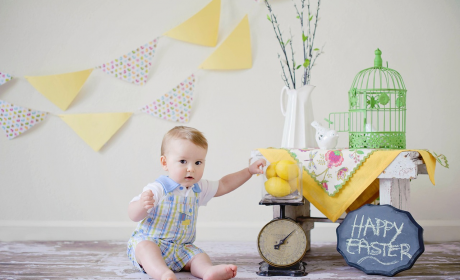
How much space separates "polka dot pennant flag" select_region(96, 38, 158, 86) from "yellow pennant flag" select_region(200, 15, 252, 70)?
317 mm

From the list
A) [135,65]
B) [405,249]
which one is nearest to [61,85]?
[135,65]

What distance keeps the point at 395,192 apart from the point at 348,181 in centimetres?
18

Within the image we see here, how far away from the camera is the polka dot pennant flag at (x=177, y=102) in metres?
2.34

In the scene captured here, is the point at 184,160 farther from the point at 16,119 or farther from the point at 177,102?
the point at 16,119

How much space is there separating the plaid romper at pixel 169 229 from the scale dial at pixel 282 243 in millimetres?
277

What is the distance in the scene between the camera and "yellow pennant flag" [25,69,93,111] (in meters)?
2.35

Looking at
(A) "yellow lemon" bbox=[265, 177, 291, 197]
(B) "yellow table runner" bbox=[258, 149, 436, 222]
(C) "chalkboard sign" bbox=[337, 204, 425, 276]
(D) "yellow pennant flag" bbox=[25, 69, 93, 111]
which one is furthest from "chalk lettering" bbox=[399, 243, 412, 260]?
(D) "yellow pennant flag" bbox=[25, 69, 93, 111]

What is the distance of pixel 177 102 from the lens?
234 cm

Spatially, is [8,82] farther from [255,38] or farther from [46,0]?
[255,38]

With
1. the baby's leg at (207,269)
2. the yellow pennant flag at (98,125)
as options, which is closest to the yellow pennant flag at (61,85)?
the yellow pennant flag at (98,125)

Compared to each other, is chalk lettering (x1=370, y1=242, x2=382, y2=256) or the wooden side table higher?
the wooden side table

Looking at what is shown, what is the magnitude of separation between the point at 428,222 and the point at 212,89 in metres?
1.41

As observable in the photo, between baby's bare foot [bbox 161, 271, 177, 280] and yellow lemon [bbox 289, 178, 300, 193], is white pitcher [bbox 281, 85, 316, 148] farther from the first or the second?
baby's bare foot [bbox 161, 271, 177, 280]

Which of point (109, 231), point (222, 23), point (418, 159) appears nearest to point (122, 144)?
point (109, 231)
